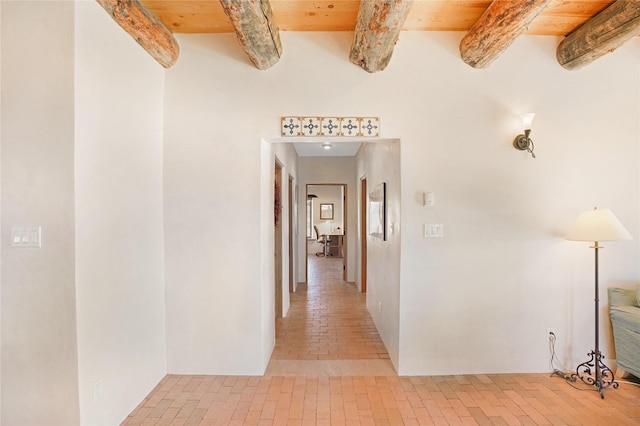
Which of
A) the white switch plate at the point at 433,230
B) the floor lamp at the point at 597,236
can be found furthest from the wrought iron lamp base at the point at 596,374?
the white switch plate at the point at 433,230

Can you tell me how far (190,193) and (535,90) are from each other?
3.03 m

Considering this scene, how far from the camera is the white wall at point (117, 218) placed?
1777 millimetres

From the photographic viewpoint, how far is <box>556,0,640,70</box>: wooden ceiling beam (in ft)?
6.81

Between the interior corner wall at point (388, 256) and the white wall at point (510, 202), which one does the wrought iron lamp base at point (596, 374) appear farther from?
the interior corner wall at point (388, 256)

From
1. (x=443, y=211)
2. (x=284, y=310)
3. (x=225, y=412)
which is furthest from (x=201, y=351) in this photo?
(x=443, y=211)

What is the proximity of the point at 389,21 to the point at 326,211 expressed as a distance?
9.97 meters

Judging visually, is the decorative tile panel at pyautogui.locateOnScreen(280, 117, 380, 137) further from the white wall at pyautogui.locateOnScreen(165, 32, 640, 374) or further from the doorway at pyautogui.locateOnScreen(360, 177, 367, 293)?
the doorway at pyautogui.locateOnScreen(360, 177, 367, 293)

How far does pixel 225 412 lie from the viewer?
2.15m

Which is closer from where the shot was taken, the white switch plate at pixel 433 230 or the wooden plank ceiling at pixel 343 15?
the wooden plank ceiling at pixel 343 15

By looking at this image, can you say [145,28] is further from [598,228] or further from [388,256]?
[598,228]

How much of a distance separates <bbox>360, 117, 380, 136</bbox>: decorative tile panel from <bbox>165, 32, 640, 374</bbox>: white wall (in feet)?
0.24

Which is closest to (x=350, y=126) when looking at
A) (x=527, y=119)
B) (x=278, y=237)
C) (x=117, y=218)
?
(x=527, y=119)

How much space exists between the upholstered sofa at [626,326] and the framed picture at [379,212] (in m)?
1.95

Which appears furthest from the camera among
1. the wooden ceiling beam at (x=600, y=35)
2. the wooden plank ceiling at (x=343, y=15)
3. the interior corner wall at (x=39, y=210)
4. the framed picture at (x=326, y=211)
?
the framed picture at (x=326, y=211)
